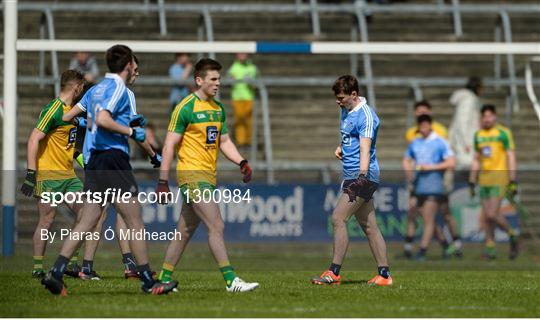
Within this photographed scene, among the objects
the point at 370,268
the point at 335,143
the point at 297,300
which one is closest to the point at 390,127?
the point at 335,143

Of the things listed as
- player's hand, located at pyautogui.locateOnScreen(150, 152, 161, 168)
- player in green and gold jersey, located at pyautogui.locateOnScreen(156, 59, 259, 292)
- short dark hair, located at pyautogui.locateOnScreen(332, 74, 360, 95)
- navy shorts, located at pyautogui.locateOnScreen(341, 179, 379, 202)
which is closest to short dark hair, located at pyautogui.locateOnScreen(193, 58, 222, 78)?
player in green and gold jersey, located at pyautogui.locateOnScreen(156, 59, 259, 292)

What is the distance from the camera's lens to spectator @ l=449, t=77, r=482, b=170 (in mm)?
22094

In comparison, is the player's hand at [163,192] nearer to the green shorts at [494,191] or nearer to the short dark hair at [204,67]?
the short dark hair at [204,67]

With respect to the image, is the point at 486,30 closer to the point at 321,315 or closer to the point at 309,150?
the point at 309,150

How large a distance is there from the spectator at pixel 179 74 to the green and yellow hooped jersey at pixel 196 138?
26.8 ft

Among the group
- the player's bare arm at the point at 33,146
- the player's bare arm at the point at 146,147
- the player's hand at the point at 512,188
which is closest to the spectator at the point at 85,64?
the player's bare arm at the point at 33,146

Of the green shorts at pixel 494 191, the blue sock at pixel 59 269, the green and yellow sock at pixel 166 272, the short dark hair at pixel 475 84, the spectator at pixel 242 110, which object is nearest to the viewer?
the blue sock at pixel 59 269

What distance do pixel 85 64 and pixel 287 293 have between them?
9.36 meters

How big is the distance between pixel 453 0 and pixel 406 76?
2.16 meters

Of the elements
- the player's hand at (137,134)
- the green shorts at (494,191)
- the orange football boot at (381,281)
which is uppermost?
the player's hand at (137,134)

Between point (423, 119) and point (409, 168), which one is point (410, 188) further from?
point (423, 119)

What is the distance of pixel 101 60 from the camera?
75.0 feet

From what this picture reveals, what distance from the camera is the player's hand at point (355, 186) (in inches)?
517

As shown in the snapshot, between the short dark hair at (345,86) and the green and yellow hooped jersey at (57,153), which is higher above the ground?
the short dark hair at (345,86)
